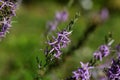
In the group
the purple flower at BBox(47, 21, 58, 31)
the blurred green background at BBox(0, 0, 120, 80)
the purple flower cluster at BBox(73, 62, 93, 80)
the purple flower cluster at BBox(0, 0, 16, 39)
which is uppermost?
the blurred green background at BBox(0, 0, 120, 80)

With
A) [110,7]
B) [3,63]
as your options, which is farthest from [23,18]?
[3,63]

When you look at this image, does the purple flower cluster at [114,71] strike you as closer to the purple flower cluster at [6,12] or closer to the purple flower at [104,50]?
the purple flower at [104,50]

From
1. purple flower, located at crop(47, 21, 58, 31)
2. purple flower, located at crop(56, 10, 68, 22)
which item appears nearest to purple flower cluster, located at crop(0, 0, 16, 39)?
purple flower, located at crop(47, 21, 58, 31)

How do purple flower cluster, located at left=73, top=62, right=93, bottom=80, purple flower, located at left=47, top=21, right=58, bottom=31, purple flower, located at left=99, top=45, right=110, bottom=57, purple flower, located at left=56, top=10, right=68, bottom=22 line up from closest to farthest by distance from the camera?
purple flower cluster, located at left=73, top=62, right=93, bottom=80 < purple flower, located at left=99, top=45, right=110, bottom=57 < purple flower, located at left=47, top=21, right=58, bottom=31 < purple flower, located at left=56, top=10, right=68, bottom=22

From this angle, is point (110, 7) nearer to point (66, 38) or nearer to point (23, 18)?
point (23, 18)

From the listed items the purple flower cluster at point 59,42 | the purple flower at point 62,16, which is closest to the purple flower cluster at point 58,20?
the purple flower at point 62,16

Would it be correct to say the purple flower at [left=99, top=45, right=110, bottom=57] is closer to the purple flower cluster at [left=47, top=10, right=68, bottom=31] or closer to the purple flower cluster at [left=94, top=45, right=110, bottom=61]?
the purple flower cluster at [left=94, top=45, right=110, bottom=61]
